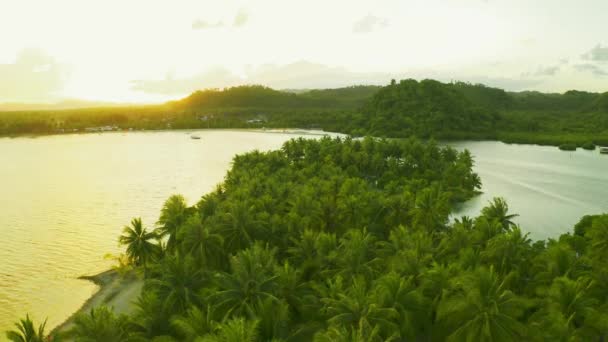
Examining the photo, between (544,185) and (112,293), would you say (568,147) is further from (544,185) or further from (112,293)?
(112,293)

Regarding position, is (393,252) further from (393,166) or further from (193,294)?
(393,166)

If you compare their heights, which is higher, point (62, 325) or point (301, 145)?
point (301, 145)

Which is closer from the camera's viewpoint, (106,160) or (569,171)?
(569,171)

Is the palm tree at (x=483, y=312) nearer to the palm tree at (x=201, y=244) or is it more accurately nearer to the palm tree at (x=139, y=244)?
the palm tree at (x=201, y=244)

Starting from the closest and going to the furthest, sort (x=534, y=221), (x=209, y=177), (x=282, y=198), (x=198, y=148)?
(x=282, y=198), (x=534, y=221), (x=209, y=177), (x=198, y=148)

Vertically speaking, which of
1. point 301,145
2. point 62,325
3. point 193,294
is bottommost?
point 62,325

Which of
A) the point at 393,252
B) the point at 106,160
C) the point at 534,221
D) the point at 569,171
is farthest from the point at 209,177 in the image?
the point at 569,171

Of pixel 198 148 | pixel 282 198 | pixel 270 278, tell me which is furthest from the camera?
pixel 198 148
